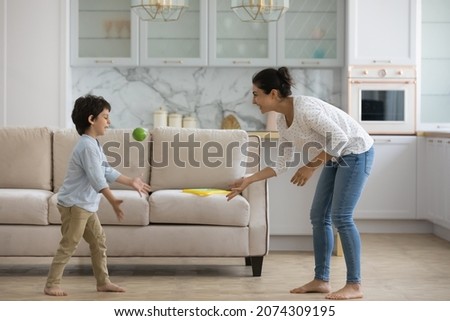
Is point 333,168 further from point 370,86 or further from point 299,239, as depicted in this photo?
point 370,86

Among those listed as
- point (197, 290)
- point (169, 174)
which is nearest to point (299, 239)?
point (169, 174)

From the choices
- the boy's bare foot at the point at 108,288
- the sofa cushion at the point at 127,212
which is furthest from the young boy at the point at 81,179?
the sofa cushion at the point at 127,212

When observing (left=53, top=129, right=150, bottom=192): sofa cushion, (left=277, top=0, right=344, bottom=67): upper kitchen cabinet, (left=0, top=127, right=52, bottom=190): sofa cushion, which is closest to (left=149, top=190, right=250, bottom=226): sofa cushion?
(left=53, top=129, right=150, bottom=192): sofa cushion

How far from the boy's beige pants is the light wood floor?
144mm

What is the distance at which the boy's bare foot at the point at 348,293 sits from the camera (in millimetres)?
4281

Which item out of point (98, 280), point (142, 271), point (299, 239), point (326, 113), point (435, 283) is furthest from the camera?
point (299, 239)

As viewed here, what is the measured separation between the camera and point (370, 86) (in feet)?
24.7

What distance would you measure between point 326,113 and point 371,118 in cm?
344

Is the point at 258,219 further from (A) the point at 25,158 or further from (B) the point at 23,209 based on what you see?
(A) the point at 25,158

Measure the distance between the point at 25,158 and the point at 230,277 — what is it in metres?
1.41

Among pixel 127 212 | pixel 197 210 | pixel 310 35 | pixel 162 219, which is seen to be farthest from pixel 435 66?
pixel 127 212

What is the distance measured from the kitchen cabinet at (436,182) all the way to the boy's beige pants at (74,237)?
3201mm

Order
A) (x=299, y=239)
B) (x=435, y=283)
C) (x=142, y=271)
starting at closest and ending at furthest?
(x=435, y=283) < (x=142, y=271) < (x=299, y=239)

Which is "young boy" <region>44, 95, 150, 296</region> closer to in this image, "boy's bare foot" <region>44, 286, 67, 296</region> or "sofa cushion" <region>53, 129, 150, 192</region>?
"boy's bare foot" <region>44, 286, 67, 296</region>
